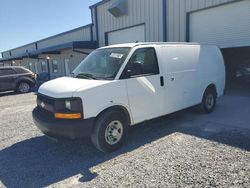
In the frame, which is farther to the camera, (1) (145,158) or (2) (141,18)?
(2) (141,18)

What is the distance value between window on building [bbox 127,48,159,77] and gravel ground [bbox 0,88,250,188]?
1453mm

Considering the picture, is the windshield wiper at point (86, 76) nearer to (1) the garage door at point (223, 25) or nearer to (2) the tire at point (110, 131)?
(2) the tire at point (110, 131)

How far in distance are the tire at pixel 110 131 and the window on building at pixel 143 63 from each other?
948 mm

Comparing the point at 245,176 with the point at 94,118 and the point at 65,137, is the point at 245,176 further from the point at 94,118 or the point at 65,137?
the point at 65,137

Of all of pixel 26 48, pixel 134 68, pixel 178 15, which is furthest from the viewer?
pixel 26 48

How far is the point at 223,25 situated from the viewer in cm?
1036

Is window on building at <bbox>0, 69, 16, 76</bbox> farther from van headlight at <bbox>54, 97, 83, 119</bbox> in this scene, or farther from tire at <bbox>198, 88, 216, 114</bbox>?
tire at <bbox>198, 88, 216, 114</bbox>

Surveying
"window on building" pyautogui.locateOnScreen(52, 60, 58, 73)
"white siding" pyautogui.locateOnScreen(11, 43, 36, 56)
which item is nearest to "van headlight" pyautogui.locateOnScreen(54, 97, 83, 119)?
"window on building" pyautogui.locateOnScreen(52, 60, 58, 73)

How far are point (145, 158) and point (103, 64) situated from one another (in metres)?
2.10

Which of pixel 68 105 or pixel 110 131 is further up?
pixel 68 105

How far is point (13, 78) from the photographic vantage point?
46.2ft

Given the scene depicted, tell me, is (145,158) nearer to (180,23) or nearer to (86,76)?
(86,76)

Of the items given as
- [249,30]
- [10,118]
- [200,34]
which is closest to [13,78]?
[10,118]

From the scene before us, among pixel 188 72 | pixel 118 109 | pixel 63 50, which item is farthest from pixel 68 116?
pixel 63 50
